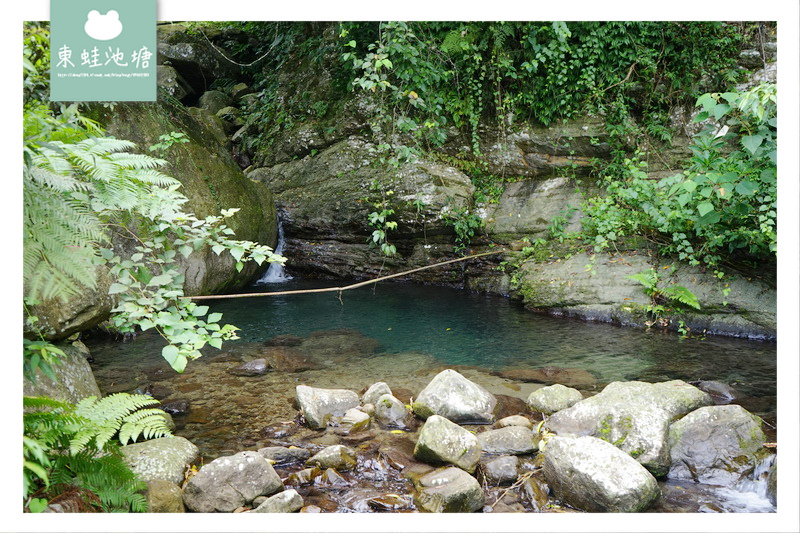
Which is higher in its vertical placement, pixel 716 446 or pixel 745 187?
pixel 745 187

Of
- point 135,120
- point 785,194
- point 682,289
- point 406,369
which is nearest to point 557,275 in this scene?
point 682,289

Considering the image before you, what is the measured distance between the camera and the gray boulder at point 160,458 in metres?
3.23

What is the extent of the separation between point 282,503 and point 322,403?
4.73 ft

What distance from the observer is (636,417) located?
369 cm

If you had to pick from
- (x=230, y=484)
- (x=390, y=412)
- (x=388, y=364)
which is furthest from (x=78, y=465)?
(x=388, y=364)

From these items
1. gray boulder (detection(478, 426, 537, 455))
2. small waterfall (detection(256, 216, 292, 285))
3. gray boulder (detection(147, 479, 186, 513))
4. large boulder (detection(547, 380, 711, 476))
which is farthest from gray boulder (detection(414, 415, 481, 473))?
small waterfall (detection(256, 216, 292, 285))

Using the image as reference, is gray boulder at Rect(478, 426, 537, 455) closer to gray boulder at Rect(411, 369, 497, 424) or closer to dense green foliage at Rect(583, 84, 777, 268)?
gray boulder at Rect(411, 369, 497, 424)

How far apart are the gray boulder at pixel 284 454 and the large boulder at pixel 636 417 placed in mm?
1947

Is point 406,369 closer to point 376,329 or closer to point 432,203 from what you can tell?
point 376,329

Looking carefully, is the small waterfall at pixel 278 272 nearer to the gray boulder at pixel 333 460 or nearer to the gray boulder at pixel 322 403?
the gray boulder at pixel 322 403

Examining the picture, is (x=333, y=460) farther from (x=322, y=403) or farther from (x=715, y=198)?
(x=715, y=198)

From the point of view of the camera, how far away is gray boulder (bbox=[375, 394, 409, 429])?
4.26 metres

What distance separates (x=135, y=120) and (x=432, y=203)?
517 cm
